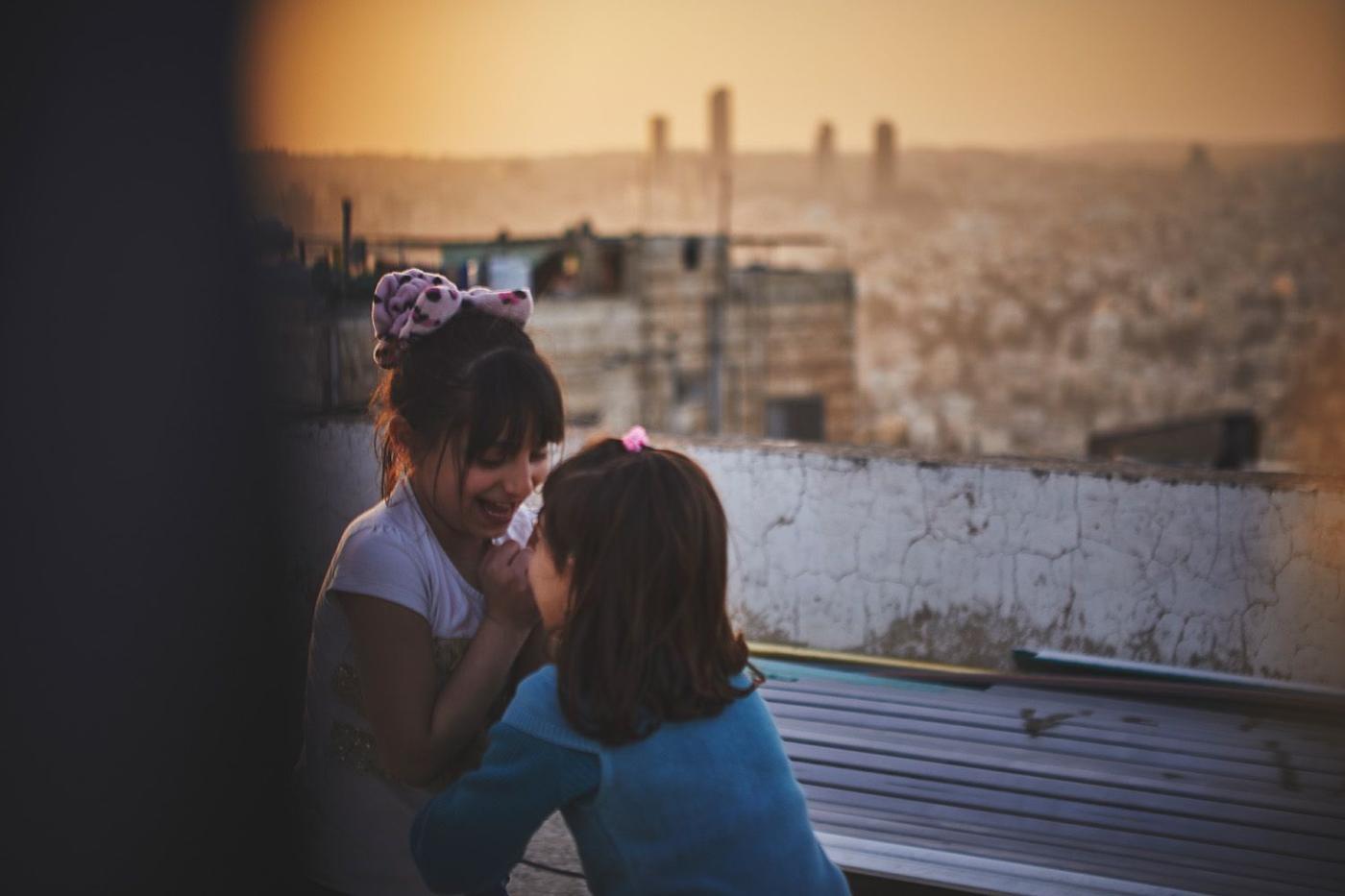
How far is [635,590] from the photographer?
4.83 ft

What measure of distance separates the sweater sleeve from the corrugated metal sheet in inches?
34.6

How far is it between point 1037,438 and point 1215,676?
5059 cm

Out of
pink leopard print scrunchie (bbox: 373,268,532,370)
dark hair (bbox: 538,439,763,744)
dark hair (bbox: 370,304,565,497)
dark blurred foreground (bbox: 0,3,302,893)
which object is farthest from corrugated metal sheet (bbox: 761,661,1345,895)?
dark blurred foreground (bbox: 0,3,302,893)

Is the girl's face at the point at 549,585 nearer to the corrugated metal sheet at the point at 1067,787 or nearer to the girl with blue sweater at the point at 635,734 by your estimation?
the girl with blue sweater at the point at 635,734

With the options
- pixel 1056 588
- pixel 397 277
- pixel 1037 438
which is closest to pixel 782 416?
pixel 1037 438

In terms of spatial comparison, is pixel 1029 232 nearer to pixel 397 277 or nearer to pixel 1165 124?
pixel 1165 124

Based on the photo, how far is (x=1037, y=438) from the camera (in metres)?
52.3

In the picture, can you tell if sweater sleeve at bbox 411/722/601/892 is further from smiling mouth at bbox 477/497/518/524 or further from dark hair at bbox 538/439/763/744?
smiling mouth at bbox 477/497/518/524

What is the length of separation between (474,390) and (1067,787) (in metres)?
1.56

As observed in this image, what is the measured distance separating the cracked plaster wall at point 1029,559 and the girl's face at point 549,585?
5.88 feet

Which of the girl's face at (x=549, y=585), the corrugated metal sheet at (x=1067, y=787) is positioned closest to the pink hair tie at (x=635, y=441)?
the girl's face at (x=549, y=585)

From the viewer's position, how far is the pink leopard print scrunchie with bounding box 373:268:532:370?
1783 millimetres

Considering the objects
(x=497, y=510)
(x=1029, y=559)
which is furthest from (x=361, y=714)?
(x=1029, y=559)

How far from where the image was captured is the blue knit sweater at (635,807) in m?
1.45
